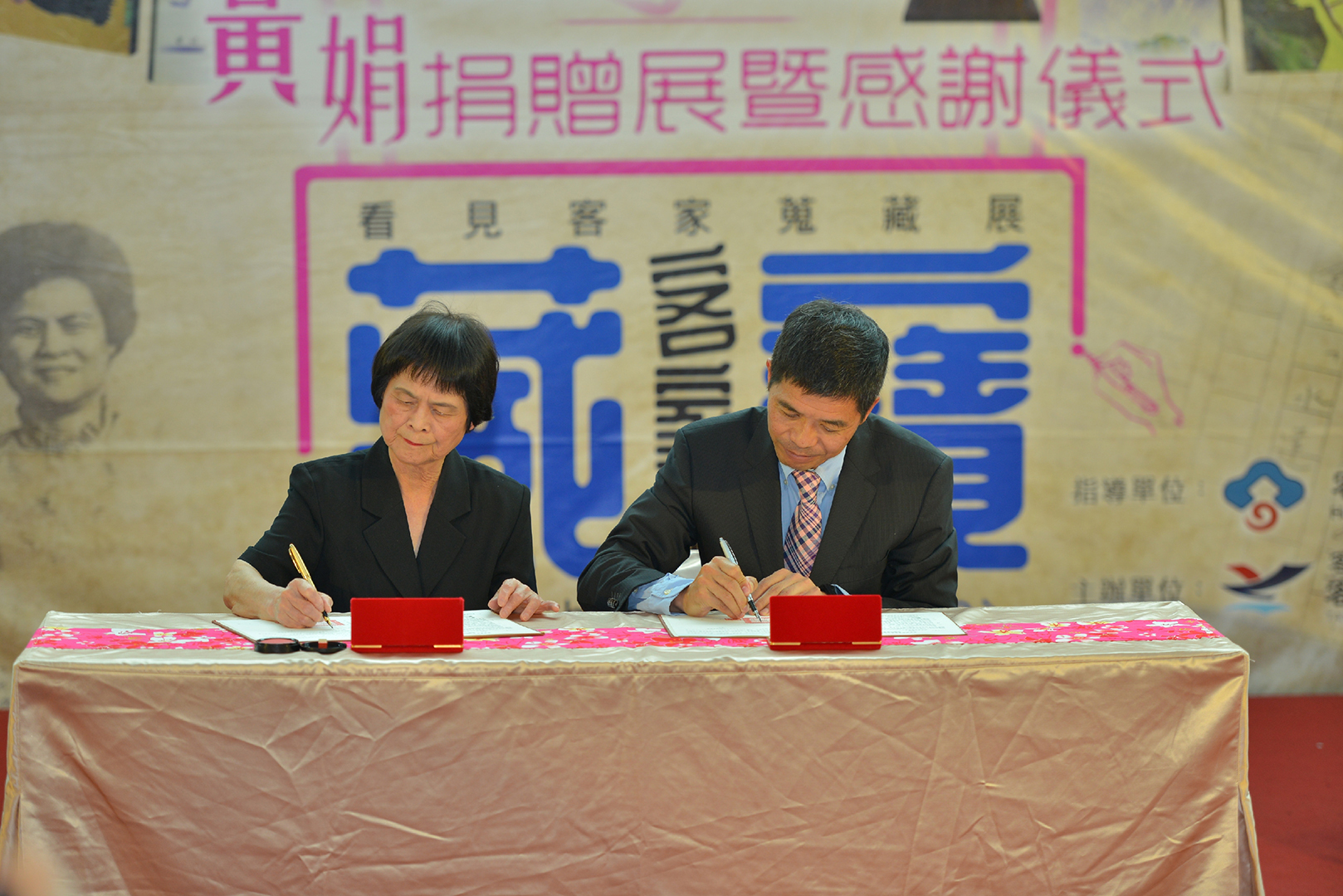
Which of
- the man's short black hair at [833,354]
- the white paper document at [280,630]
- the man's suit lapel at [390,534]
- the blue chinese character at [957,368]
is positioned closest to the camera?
the white paper document at [280,630]

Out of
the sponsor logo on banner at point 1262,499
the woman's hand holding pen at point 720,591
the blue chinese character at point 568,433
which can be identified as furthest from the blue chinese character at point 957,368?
the woman's hand holding pen at point 720,591

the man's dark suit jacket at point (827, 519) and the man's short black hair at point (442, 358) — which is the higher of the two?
the man's short black hair at point (442, 358)

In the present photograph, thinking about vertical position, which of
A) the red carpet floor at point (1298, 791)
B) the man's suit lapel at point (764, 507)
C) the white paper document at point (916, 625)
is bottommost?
the red carpet floor at point (1298, 791)

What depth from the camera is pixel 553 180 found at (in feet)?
10.9

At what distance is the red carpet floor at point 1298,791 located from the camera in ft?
7.52

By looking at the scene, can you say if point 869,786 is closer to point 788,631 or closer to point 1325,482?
point 788,631

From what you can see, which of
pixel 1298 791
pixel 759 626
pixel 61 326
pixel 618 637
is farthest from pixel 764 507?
pixel 61 326

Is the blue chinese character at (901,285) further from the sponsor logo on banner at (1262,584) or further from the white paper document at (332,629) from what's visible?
the white paper document at (332,629)

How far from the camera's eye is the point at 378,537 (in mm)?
1956

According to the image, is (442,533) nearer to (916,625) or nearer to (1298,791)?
(916,625)

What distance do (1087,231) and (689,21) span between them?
141 cm

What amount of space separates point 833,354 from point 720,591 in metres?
0.46

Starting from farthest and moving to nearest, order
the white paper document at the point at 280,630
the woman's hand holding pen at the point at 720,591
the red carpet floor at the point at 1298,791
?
1. the red carpet floor at the point at 1298,791
2. the woman's hand holding pen at the point at 720,591
3. the white paper document at the point at 280,630

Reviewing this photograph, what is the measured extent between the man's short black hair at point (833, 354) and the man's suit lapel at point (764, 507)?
212 mm
